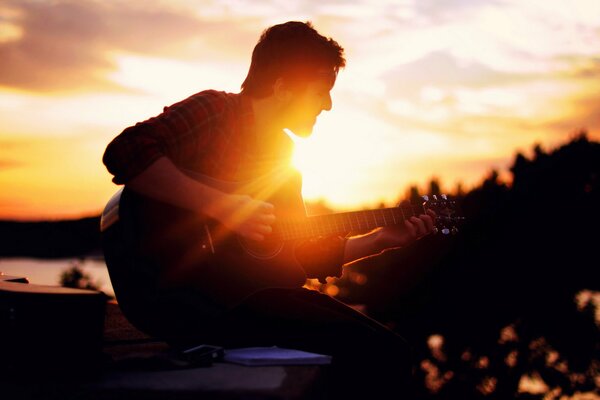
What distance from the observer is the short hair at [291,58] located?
3.21 m

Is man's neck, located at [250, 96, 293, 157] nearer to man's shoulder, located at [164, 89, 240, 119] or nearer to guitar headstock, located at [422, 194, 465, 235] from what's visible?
man's shoulder, located at [164, 89, 240, 119]

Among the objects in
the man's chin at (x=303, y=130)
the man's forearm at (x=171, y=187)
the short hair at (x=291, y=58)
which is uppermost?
the short hair at (x=291, y=58)

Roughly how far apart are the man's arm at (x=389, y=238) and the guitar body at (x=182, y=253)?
72 cm

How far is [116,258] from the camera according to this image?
256 cm

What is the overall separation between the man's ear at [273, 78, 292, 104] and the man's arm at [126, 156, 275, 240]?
0.79 meters

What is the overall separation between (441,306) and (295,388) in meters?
11.3

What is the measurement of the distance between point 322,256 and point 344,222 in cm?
25

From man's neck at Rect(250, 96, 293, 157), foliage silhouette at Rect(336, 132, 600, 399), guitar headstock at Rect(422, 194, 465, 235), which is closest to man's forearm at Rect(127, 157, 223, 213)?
man's neck at Rect(250, 96, 293, 157)

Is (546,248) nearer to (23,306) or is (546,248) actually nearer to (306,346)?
(306,346)

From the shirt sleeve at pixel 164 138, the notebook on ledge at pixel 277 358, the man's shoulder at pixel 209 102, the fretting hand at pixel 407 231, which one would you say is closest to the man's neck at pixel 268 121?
the man's shoulder at pixel 209 102

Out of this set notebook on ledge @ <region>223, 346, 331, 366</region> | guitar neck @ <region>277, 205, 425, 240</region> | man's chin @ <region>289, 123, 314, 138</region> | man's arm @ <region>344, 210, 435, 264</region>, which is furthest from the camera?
man's arm @ <region>344, 210, 435, 264</region>

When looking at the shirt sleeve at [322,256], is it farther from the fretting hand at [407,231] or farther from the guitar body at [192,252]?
the fretting hand at [407,231]

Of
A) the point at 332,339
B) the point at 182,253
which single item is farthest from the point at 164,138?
the point at 332,339

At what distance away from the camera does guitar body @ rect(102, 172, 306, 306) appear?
252 centimetres
